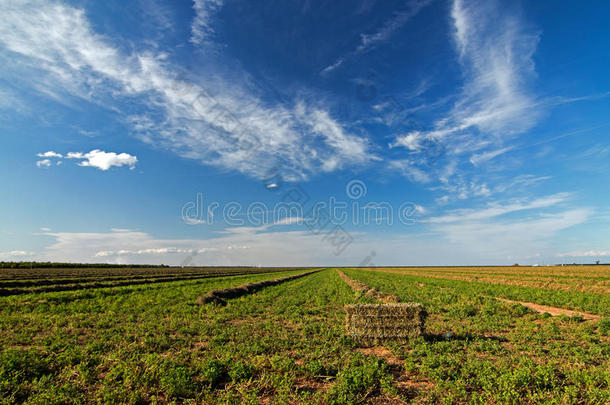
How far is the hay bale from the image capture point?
→ 10930mm

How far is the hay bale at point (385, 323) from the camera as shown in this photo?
10930 mm

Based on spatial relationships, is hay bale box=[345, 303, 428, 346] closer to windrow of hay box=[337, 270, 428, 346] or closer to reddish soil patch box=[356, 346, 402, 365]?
windrow of hay box=[337, 270, 428, 346]

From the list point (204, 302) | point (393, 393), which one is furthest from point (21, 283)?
point (393, 393)

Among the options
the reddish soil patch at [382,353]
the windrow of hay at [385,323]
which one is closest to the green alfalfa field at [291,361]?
the reddish soil patch at [382,353]

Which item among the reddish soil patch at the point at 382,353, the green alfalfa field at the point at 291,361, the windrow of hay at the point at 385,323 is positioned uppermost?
the windrow of hay at the point at 385,323

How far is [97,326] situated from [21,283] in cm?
3467

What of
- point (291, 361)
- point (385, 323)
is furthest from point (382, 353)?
point (291, 361)

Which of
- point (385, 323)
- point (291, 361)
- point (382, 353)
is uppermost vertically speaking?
point (385, 323)

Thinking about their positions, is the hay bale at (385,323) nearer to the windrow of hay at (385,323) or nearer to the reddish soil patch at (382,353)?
the windrow of hay at (385,323)

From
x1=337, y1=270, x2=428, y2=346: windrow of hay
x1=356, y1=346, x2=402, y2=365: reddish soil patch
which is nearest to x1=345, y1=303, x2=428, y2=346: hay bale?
x1=337, y1=270, x2=428, y2=346: windrow of hay

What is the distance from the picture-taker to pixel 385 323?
36.6ft

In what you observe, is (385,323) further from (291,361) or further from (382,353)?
(291,361)

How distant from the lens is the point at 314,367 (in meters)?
7.72

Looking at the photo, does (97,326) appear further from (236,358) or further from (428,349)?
(428,349)
